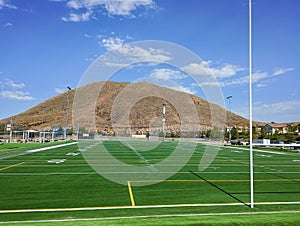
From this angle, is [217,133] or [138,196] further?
[217,133]

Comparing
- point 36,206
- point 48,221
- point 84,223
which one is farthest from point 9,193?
point 84,223

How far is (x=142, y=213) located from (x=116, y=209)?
33.9 inches

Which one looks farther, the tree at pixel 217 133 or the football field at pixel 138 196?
the tree at pixel 217 133

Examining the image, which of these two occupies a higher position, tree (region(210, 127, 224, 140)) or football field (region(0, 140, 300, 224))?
tree (region(210, 127, 224, 140))

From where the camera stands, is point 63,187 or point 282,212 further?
point 63,187

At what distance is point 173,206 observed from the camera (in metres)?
8.70

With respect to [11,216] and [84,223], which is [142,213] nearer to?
[84,223]

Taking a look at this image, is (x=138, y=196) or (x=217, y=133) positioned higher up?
(x=217, y=133)

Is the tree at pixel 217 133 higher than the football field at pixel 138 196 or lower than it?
higher

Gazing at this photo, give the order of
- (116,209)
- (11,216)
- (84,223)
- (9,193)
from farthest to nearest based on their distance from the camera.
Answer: (9,193) → (116,209) → (11,216) → (84,223)

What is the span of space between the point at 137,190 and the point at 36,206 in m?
3.64

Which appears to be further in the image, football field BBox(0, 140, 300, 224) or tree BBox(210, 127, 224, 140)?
tree BBox(210, 127, 224, 140)

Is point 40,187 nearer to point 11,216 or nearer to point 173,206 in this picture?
point 11,216

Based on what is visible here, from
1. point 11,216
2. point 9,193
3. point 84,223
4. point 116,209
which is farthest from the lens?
point 9,193
